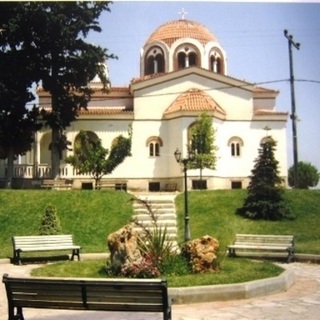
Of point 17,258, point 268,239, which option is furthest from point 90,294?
point 268,239

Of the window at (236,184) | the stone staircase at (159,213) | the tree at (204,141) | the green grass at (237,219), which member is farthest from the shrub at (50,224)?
the window at (236,184)

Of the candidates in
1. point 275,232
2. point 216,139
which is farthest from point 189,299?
point 216,139

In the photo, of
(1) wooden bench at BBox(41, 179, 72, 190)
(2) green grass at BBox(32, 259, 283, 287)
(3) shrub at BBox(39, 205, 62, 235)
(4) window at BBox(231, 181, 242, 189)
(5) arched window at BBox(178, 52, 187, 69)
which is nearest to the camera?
(2) green grass at BBox(32, 259, 283, 287)

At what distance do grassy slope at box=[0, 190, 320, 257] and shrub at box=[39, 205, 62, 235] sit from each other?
0.64 metres

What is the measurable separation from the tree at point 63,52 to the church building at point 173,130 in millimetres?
3429

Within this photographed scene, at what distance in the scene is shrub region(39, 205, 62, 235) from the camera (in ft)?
49.6

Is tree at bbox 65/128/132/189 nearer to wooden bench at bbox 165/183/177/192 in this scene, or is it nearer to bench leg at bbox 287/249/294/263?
wooden bench at bbox 165/183/177/192

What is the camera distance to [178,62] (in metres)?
31.7

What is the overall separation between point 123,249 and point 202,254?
142 centimetres

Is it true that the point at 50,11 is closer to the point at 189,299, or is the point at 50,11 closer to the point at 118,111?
the point at 118,111

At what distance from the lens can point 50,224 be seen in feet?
50.2

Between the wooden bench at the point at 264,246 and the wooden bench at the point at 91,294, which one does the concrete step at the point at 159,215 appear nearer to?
the wooden bench at the point at 264,246

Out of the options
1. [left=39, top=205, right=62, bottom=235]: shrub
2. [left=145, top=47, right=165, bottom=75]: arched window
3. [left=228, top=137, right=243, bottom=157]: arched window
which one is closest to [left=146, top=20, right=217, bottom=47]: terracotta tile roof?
[left=145, top=47, right=165, bottom=75]: arched window

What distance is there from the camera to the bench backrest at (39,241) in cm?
1183
